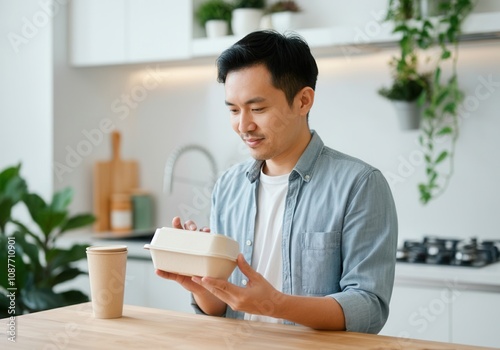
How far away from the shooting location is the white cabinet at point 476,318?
2852 millimetres

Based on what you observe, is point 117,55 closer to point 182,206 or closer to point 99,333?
point 182,206

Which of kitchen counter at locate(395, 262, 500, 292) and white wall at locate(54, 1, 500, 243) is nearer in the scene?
kitchen counter at locate(395, 262, 500, 292)

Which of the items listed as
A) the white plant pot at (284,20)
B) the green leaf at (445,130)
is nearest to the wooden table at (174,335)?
the green leaf at (445,130)

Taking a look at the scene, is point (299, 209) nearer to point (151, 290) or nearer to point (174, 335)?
point (174, 335)

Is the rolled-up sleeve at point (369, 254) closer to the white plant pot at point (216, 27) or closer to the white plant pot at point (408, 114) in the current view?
the white plant pot at point (408, 114)

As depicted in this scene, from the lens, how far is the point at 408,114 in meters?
3.49

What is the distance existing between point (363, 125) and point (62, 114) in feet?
5.13

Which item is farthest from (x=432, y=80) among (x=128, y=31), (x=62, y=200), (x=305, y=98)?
(x=62, y=200)

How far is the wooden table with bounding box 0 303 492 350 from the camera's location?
155 centimetres

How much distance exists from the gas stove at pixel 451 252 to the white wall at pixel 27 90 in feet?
6.29

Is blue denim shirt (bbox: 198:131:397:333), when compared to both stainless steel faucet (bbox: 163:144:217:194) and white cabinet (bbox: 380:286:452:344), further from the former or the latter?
stainless steel faucet (bbox: 163:144:217:194)

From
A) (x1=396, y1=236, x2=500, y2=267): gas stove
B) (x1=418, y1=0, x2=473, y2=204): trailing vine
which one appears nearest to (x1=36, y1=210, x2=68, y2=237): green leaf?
(x1=396, y1=236, x2=500, y2=267): gas stove

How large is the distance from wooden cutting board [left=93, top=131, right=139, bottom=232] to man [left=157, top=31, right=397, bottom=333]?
228cm

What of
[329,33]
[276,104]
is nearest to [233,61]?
[276,104]
